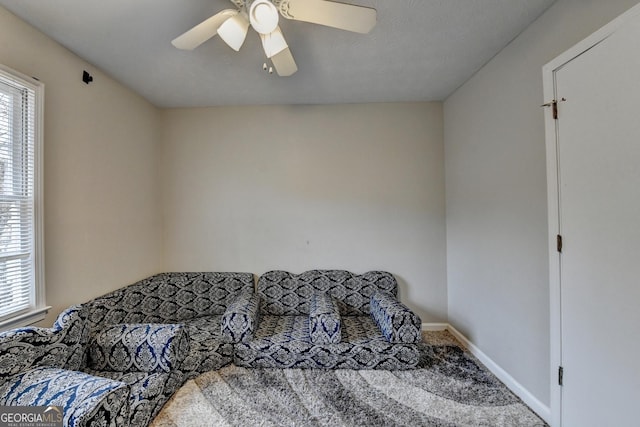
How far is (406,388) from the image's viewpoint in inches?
78.1

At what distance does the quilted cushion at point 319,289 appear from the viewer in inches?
113

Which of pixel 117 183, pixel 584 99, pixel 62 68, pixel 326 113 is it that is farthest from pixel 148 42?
pixel 584 99

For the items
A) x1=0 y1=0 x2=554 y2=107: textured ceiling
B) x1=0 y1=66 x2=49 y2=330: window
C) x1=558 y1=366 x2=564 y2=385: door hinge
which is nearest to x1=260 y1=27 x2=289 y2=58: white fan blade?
x1=0 y1=0 x2=554 y2=107: textured ceiling

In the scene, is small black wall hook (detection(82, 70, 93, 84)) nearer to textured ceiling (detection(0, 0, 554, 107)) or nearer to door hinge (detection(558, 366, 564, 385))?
textured ceiling (detection(0, 0, 554, 107))

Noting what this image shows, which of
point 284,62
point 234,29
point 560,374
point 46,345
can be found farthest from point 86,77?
point 560,374

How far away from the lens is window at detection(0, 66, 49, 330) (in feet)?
5.30

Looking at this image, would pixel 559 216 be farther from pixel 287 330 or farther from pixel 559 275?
pixel 287 330

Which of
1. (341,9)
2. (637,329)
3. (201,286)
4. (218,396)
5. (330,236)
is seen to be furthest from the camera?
(330,236)

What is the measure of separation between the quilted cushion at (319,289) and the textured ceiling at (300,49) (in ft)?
6.34

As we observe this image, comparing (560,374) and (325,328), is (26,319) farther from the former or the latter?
(560,374)

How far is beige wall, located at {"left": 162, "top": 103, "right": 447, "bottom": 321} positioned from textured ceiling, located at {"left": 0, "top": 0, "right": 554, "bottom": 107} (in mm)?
278

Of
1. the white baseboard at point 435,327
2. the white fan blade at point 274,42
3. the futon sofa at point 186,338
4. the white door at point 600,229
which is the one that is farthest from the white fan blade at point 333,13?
the white baseboard at point 435,327

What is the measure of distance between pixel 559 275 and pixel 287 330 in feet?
6.68

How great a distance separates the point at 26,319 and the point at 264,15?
7.55 feet
